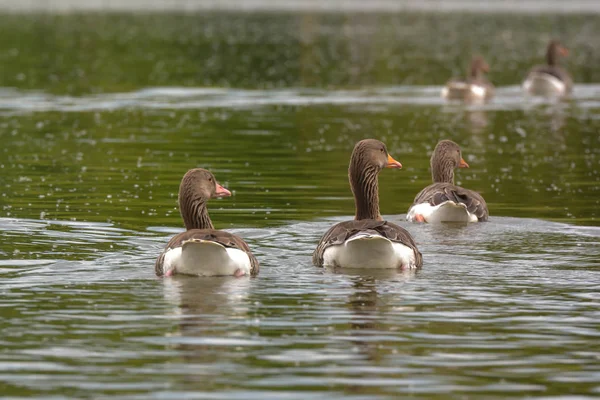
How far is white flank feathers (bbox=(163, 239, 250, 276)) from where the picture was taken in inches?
620

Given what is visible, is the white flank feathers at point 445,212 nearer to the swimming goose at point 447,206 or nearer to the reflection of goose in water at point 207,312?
the swimming goose at point 447,206

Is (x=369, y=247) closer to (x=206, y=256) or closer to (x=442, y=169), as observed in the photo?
(x=206, y=256)

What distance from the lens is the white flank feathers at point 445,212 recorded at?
2161 centimetres

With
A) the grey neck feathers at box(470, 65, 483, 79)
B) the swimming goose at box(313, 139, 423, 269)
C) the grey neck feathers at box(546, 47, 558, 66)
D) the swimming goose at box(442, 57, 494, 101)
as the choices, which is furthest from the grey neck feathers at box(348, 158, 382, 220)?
the grey neck feathers at box(546, 47, 558, 66)

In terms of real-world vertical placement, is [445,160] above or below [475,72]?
below

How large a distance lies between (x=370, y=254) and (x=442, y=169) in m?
7.96

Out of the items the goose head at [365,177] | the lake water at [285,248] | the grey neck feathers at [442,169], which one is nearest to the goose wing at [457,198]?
the lake water at [285,248]

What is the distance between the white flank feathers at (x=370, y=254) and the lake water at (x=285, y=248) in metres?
0.17

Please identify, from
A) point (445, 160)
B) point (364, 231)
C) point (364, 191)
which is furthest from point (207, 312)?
point (445, 160)

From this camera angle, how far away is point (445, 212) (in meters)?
21.8

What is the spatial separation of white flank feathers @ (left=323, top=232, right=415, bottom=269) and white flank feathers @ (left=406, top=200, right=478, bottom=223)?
4827 millimetres

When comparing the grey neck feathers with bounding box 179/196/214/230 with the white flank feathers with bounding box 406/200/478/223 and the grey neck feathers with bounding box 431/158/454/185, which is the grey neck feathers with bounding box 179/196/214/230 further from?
the grey neck feathers with bounding box 431/158/454/185

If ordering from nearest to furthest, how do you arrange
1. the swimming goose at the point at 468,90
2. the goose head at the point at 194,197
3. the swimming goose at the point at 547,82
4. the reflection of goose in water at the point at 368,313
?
1. the reflection of goose in water at the point at 368,313
2. the goose head at the point at 194,197
3. the swimming goose at the point at 468,90
4. the swimming goose at the point at 547,82

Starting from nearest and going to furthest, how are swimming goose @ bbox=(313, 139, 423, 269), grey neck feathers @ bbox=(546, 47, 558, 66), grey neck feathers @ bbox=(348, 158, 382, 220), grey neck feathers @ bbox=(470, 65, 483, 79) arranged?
swimming goose @ bbox=(313, 139, 423, 269), grey neck feathers @ bbox=(348, 158, 382, 220), grey neck feathers @ bbox=(470, 65, 483, 79), grey neck feathers @ bbox=(546, 47, 558, 66)
